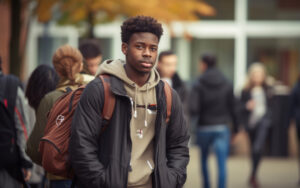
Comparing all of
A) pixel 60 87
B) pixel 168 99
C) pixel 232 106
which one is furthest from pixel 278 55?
pixel 168 99

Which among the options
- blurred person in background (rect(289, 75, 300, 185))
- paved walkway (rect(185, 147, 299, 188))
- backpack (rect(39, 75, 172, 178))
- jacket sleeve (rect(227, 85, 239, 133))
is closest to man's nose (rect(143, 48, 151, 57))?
backpack (rect(39, 75, 172, 178))

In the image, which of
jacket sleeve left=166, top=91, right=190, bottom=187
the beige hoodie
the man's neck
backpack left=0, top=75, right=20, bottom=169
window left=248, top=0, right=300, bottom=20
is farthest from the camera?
window left=248, top=0, right=300, bottom=20

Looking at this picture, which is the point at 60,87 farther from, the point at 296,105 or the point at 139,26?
the point at 296,105

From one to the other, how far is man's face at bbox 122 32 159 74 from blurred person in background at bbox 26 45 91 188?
1182 millimetres

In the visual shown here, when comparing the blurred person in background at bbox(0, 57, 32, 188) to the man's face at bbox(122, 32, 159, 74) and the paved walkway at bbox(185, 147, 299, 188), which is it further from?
the paved walkway at bbox(185, 147, 299, 188)

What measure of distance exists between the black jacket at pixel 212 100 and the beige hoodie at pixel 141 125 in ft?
18.2

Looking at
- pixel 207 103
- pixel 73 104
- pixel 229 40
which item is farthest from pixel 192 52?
pixel 73 104

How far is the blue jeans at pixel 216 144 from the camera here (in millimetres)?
9773

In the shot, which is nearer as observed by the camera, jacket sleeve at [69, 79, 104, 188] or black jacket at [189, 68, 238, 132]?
jacket sleeve at [69, 79, 104, 188]

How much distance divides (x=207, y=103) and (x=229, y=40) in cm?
909

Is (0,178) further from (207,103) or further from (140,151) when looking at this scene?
(207,103)

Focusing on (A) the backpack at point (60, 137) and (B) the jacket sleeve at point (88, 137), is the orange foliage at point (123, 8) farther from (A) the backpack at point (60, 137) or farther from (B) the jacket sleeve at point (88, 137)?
(B) the jacket sleeve at point (88, 137)

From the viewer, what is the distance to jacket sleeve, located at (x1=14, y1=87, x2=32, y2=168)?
6.03 m

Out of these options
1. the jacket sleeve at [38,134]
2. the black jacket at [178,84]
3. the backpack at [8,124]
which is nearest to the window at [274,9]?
the black jacket at [178,84]
